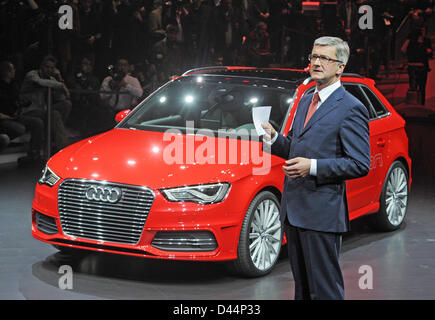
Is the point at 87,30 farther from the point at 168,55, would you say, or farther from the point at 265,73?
the point at 265,73

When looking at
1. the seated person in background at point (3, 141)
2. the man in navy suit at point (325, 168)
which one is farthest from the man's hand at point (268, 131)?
the seated person in background at point (3, 141)

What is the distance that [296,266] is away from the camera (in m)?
4.73

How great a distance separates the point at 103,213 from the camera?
21.7 ft

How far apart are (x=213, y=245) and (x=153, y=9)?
11.7 meters

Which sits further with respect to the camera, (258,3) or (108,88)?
(258,3)

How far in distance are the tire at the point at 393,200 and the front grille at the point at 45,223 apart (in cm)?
359

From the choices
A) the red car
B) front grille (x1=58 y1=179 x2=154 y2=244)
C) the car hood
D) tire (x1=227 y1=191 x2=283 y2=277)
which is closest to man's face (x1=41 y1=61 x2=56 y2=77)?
the red car

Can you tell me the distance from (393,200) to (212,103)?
2.35 meters

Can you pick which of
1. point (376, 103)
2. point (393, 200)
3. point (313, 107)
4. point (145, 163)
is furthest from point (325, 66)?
point (393, 200)

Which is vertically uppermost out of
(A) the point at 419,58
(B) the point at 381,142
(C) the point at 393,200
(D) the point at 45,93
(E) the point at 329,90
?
(E) the point at 329,90

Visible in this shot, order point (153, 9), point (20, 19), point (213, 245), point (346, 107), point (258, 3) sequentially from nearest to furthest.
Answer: point (346, 107) → point (213, 245) → point (20, 19) → point (153, 9) → point (258, 3)

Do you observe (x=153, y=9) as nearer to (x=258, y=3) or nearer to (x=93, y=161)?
(x=258, y=3)

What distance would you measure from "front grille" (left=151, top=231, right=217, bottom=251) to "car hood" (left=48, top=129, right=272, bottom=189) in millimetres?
383
